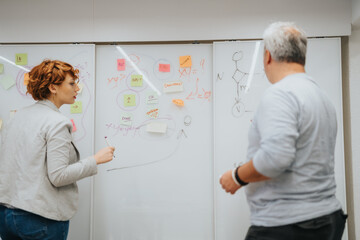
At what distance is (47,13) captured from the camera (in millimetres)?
2129

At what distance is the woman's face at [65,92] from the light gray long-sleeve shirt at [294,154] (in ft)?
3.16

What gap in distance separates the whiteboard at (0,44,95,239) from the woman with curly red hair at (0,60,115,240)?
727mm

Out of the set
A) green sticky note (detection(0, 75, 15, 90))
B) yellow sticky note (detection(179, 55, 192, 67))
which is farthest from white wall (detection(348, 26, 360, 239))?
green sticky note (detection(0, 75, 15, 90))

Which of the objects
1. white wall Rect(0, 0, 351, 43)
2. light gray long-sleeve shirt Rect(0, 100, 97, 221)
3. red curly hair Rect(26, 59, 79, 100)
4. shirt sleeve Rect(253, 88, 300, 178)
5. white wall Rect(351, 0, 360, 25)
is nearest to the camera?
shirt sleeve Rect(253, 88, 300, 178)

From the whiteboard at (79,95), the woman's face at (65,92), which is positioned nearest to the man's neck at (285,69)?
the woman's face at (65,92)

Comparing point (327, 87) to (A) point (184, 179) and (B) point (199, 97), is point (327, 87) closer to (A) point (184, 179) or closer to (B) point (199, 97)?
(B) point (199, 97)

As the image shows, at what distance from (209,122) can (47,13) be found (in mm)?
1411

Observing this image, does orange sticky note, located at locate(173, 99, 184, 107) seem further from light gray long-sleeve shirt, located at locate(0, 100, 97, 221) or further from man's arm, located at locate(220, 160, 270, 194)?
man's arm, located at locate(220, 160, 270, 194)

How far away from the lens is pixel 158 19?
2.09 meters

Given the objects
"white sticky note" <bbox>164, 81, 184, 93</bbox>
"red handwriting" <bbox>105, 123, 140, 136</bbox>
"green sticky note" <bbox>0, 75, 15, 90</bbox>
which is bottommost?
"red handwriting" <bbox>105, 123, 140, 136</bbox>

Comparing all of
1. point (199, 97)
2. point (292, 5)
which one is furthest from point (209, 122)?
point (292, 5)

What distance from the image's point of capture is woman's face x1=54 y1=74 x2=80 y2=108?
143cm

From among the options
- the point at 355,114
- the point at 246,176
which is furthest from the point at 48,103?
the point at 355,114

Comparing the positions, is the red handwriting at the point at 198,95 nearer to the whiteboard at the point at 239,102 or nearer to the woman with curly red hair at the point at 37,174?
the whiteboard at the point at 239,102
